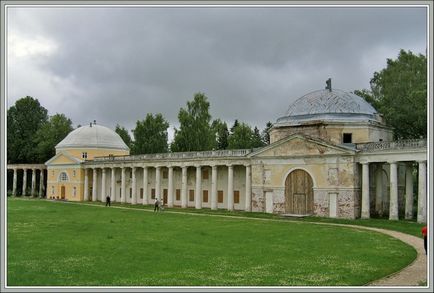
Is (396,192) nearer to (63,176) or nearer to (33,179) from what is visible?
(63,176)

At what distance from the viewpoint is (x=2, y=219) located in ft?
52.9

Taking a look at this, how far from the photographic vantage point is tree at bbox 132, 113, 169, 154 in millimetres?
82188

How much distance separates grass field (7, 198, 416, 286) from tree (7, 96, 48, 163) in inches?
2363

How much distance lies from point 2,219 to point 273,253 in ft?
37.9

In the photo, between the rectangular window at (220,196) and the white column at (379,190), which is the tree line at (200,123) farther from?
the rectangular window at (220,196)

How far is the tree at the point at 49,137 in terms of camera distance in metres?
87.2

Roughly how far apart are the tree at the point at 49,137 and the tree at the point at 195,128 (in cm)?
2823

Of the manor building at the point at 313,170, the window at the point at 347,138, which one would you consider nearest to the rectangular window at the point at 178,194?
the manor building at the point at 313,170

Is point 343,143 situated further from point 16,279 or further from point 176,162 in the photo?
point 16,279

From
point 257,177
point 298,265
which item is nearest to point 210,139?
point 257,177

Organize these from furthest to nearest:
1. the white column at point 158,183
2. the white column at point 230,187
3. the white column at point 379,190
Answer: the white column at point 158,183
the white column at point 230,187
the white column at point 379,190

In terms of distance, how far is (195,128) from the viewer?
71.1 metres

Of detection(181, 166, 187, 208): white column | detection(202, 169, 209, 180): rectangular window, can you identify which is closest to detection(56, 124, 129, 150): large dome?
detection(181, 166, 187, 208): white column

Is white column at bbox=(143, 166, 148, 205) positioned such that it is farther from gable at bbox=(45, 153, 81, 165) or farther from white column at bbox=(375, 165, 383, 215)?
white column at bbox=(375, 165, 383, 215)
